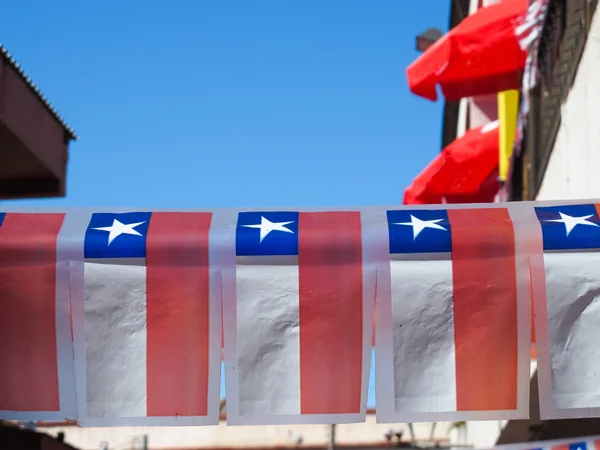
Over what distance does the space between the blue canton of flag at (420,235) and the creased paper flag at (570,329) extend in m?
0.53

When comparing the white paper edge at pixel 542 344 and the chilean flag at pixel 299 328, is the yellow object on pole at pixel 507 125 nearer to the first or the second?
the white paper edge at pixel 542 344

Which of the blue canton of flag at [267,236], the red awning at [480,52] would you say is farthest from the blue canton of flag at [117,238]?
the red awning at [480,52]

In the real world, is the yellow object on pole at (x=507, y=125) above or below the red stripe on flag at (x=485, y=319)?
above

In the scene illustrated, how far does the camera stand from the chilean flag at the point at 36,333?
5.31m

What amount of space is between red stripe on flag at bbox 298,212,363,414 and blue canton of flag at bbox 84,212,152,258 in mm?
884

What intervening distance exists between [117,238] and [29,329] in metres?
0.68

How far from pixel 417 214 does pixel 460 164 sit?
11154 millimetres

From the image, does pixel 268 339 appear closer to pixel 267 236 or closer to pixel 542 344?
pixel 267 236

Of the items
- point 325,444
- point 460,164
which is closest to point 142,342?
point 460,164

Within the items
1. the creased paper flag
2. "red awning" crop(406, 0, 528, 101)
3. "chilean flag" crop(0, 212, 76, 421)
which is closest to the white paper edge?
the creased paper flag

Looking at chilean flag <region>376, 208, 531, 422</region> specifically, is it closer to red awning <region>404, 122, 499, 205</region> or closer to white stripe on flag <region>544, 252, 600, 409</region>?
white stripe on flag <region>544, 252, 600, 409</region>

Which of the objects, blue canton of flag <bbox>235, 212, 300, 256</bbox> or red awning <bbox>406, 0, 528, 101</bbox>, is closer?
blue canton of flag <bbox>235, 212, 300, 256</bbox>

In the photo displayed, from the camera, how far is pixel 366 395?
5.24 m

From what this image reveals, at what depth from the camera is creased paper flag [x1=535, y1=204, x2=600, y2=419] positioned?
5.13m
